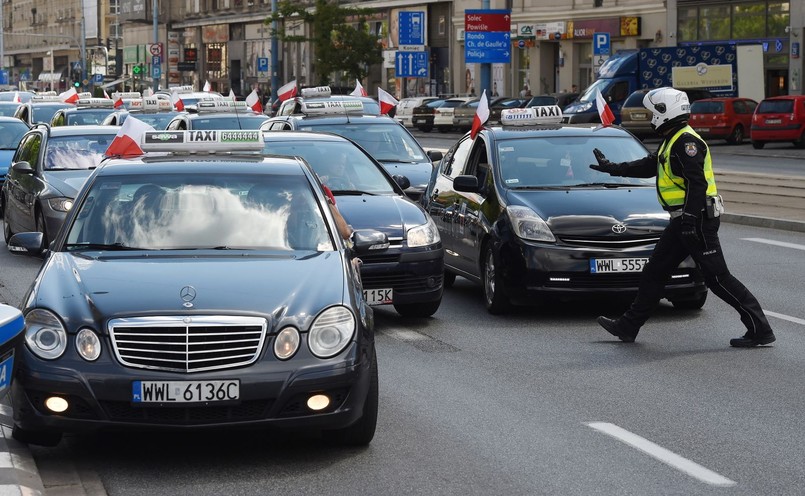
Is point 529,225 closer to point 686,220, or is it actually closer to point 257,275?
point 686,220

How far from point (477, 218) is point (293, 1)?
78221mm

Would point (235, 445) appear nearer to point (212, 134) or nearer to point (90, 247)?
point (90, 247)

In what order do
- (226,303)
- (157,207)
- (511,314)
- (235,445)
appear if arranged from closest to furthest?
(226,303) < (235,445) < (157,207) < (511,314)

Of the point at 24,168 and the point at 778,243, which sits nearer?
the point at 24,168

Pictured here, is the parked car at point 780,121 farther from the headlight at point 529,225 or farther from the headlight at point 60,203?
the headlight at point 529,225

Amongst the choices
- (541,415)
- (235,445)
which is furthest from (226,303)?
(541,415)

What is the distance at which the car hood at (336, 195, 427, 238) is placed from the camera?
11758mm

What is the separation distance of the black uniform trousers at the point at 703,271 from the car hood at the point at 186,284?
3552mm

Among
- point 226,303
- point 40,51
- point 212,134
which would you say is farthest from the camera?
point 40,51

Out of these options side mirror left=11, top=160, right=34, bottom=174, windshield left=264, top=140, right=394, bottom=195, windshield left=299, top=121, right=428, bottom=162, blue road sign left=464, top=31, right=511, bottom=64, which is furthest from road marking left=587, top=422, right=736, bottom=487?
blue road sign left=464, top=31, right=511, bottom=64

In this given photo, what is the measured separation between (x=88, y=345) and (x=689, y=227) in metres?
4.88

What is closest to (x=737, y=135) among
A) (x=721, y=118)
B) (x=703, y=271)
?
(x=721, y=118)

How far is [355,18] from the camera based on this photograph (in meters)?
82.9

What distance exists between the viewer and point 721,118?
47.1 m
